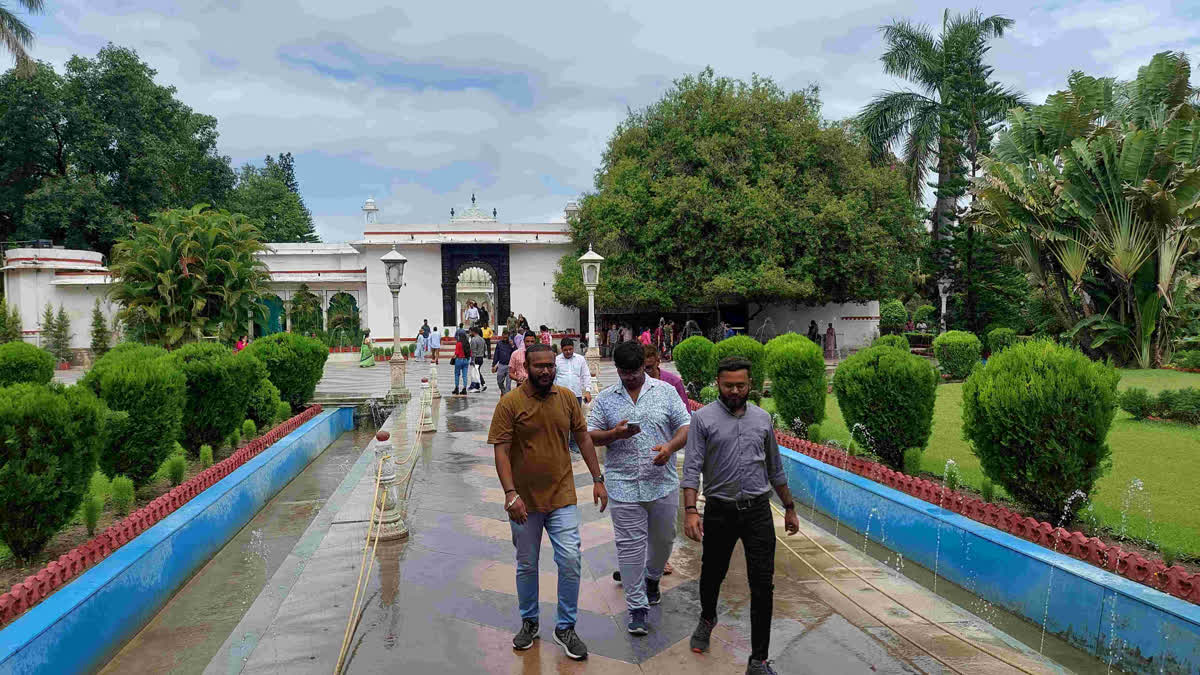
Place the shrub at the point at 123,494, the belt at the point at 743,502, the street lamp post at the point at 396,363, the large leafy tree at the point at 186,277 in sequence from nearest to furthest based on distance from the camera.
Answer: the belt at the point at 743,502 → the shrub at the point at 123,494 → the street lamp post at the point at 396,363 → the large leafy tree at the point at 186,277

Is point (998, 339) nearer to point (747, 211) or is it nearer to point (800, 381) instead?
point (747, 211)

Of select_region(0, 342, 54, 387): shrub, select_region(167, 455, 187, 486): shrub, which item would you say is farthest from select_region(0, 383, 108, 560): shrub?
select_region(0, 342, 54, 387): shrub

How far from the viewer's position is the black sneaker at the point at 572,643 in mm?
3928

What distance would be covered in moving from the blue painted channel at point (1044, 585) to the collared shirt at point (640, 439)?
2192 mm

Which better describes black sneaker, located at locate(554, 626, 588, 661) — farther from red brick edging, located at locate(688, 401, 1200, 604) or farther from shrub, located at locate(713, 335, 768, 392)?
shrub, located at locate(713, 335, 768, 392)

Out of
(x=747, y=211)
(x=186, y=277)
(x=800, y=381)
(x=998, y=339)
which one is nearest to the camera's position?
(x=800, y=381)

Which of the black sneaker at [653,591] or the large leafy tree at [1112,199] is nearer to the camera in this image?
the black sneaker at [653,591]

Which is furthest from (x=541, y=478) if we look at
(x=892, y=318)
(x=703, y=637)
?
(x=892, y=318)

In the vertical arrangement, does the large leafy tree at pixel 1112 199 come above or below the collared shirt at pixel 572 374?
above

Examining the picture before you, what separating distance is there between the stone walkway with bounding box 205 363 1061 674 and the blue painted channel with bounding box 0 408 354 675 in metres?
0.67

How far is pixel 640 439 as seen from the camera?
4.34 m

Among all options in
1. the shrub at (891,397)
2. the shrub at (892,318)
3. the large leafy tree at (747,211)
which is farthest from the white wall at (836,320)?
the shrub at (891,397)

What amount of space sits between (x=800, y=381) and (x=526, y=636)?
6132mm

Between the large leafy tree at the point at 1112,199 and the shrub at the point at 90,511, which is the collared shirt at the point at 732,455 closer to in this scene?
the shrub at the point at 90,511
